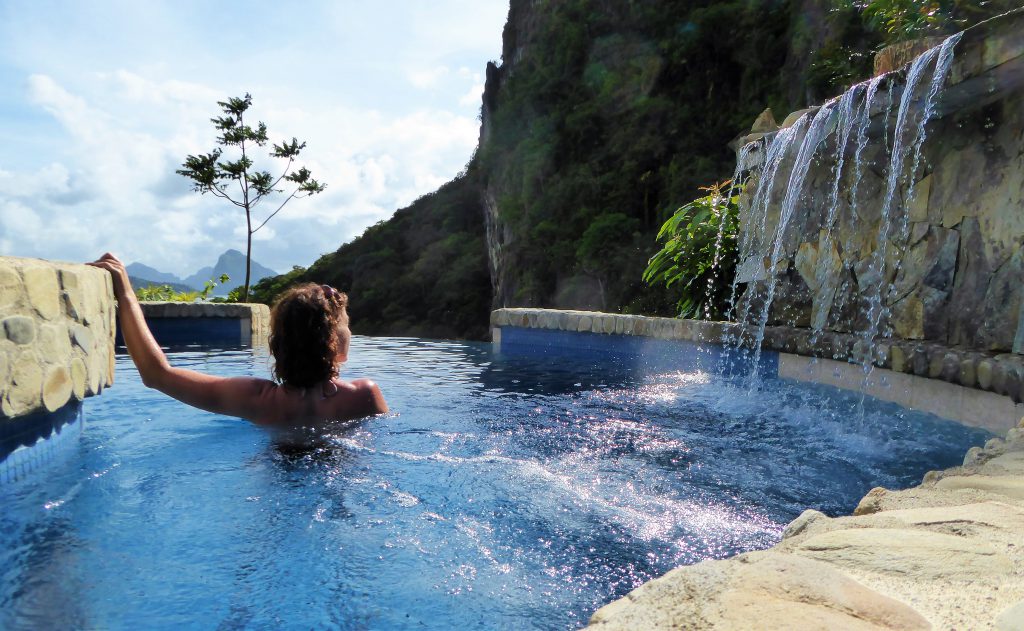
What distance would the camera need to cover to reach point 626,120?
818 inches

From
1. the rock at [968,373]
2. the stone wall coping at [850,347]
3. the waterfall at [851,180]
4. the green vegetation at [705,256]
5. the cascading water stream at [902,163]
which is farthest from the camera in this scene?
the green vegetation at [705,256]

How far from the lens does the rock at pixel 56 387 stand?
2693 millimetres

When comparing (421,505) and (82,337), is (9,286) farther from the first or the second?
(421,505)

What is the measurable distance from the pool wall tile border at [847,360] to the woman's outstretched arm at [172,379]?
3.78 meters

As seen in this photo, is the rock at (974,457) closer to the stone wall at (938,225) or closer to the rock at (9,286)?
the stone wall at (938,225)

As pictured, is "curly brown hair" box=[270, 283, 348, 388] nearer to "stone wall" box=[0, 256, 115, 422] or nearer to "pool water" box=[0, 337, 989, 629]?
"pool water" box=[0, 337, 989, 629]

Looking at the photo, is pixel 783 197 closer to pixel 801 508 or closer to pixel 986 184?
pixel 986 184

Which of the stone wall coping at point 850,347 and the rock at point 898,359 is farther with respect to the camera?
the rock at point 898,359

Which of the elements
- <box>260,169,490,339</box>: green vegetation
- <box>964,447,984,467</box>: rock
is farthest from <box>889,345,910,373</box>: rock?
<box>260,169,490,339</box>: green vegetation

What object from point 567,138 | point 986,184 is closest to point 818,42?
point 567,138

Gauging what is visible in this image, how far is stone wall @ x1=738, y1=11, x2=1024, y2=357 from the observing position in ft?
12.3

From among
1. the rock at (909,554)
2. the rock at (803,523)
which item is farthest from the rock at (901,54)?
the rock at (909,554)

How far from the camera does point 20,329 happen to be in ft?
8.15

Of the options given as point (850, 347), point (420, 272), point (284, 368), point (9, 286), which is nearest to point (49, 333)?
point (9, 286)
